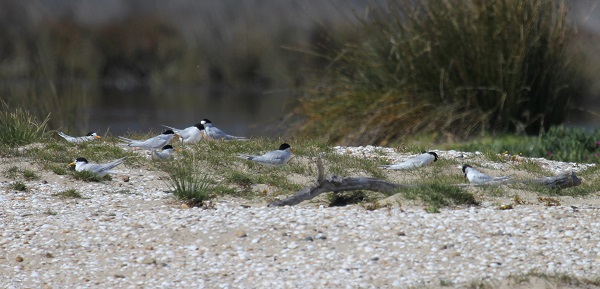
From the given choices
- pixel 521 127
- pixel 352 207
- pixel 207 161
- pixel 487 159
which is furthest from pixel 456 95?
pixel 352 207

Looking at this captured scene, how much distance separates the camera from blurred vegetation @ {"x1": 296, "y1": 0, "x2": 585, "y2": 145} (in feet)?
42.8

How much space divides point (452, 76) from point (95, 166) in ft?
20.0

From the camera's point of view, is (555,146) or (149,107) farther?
(149,107)

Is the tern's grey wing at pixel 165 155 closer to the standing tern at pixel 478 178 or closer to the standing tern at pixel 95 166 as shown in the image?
the standing tern at pixel 95 166

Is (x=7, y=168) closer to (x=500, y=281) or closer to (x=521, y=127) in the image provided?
(x=500, y=281)

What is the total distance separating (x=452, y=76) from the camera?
1334 cm

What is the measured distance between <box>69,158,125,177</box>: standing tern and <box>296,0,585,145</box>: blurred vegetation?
16.3ft

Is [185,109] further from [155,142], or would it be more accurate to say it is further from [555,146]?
[155,142]

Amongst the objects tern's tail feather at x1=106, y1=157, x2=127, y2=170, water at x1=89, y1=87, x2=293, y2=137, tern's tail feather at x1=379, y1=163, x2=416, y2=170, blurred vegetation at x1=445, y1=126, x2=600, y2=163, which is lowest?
water at x1=89, y1=87, x2=293, y2=137

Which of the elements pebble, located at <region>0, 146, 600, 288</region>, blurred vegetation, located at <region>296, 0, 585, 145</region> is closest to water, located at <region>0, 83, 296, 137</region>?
blurred vegetation, located at <region>296, 0, 585, 145</region>

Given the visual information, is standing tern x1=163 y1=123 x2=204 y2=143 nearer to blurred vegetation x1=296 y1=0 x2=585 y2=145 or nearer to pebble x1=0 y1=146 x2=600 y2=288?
pebble x1=0 y1=146 x2=600 y2=288

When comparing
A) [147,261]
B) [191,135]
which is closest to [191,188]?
[147,261]

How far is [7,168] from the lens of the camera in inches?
350

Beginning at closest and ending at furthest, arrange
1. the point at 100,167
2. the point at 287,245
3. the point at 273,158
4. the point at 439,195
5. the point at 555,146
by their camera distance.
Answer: the point at 287,245 → the point at 439,195 → the point at 100,167 → the point at 273,158 → the point at 555,146
